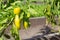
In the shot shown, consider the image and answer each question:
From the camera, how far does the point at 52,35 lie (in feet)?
12.6

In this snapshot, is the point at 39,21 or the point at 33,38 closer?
the point at 33,38

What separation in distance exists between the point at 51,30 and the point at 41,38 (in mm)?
797

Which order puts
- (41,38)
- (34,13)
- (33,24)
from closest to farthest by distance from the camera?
(34,13), (41,38), (33,24)

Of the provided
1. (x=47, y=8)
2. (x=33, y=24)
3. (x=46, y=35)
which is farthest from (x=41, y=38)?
(x=47, y=8)

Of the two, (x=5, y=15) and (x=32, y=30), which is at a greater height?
(x=5, y=15)

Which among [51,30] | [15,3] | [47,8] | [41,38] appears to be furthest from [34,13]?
[51,30]

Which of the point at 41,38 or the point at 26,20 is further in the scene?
the point at 41,38

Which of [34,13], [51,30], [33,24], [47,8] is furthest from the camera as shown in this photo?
[33,24]

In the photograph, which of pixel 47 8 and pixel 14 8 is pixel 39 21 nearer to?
pixel 47 8

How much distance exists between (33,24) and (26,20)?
3.78 meters

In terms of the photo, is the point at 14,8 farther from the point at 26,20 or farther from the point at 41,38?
the point at 41,38

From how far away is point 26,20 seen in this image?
3.65 feet

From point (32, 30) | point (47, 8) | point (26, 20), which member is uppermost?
point (26, 20)

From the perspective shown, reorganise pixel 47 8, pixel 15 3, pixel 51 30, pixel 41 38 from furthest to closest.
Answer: pixel 51 30 < pixel 41 38 < pixel 47 8 < pixel 15 3
